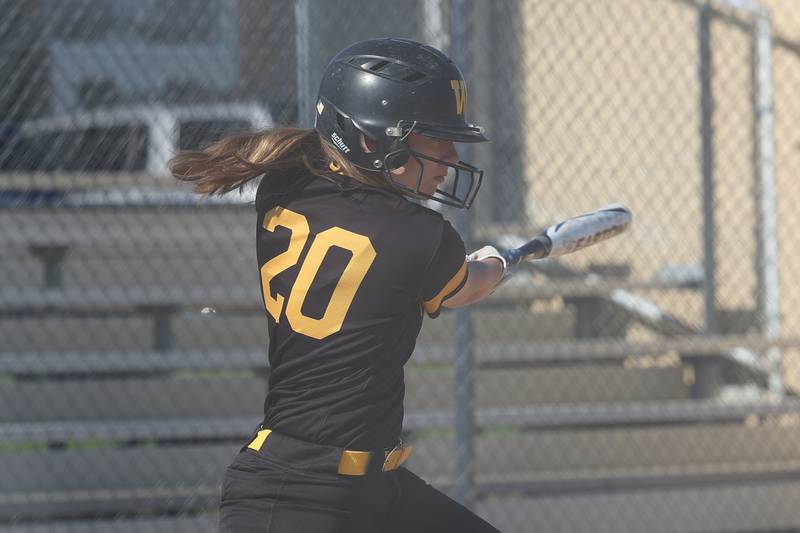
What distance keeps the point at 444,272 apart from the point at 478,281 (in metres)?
Answer: 0.22

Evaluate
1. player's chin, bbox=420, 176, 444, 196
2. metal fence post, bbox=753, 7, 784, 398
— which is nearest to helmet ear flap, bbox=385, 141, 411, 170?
player's chin, bbox=420, 176, 444, 196

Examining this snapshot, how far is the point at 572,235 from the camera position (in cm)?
331

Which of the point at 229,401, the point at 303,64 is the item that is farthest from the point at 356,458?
the point at 229,401

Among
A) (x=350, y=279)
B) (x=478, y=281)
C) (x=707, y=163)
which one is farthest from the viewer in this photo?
(x=707, y=163)

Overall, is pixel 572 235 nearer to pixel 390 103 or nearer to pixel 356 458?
pixel 390 103

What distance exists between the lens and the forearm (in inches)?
115

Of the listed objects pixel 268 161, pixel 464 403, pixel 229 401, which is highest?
pixel 268 161

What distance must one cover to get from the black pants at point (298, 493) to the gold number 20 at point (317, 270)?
280 millimetres

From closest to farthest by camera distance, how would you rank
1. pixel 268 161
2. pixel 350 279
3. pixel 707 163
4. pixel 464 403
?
1. pixel 350 279
2. pixel 268 161
3. pixel 464 403
4. pixel 707 163

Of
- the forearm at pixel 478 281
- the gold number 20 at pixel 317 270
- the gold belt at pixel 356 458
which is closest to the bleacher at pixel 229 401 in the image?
the forearm at pixel 478 281

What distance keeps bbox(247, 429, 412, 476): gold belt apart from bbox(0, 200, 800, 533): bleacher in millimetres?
2079

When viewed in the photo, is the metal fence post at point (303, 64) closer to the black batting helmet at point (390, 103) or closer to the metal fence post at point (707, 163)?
the black batting helmet at point (390, 103)

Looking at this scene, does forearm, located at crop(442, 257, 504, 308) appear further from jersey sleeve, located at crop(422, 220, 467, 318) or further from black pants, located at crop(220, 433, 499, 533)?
black pants, located at crop(220, 433, 499, 533)

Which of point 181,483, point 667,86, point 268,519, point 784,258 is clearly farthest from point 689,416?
point 268,519
